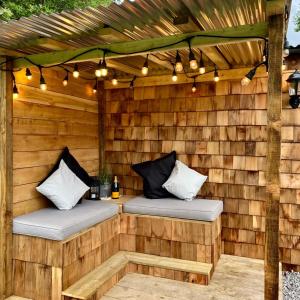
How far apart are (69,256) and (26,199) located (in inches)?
33.2

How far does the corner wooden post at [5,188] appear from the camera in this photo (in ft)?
9.90

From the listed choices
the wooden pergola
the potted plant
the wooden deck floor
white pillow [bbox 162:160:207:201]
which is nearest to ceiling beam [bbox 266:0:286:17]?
the wooden pergola

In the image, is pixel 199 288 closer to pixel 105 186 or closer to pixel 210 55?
pixel 105 186

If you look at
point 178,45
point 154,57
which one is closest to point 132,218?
point 154,57

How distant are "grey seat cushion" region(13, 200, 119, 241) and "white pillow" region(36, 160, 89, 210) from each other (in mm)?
95

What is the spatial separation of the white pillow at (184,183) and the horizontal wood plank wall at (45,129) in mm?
1281

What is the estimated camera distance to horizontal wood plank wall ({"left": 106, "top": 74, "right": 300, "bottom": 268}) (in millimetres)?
3787

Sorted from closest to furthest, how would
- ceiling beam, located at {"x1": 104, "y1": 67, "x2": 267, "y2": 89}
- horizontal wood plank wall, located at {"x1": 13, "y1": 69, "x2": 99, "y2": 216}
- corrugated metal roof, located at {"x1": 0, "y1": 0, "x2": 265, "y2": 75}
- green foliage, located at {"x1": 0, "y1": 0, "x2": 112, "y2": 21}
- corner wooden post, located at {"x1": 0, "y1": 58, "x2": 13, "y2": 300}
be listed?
corrugated metal roof, located at {"x1": 0, "y1": 0, "x2": 265, "y2": 75} < corner wooden post, located at {"x1": 0, "y1": 58, "x2": 13, "y2": 300} < horizontal wood plank wall, located at {"x1": 13, "y1": 69, "x2": 99, "y2": 216} < ceiling beam, located at {"x1": 104, "y1": 67, "x2": 267, "y2": 89} < green foliage, located at {"x1": 0, "y1": 0, "x2": 112, "y2": 21}

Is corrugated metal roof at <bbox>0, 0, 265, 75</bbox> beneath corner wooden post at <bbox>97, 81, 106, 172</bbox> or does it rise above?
above

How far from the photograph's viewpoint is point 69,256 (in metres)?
2.93

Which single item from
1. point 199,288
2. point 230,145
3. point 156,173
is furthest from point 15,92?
point 199,288

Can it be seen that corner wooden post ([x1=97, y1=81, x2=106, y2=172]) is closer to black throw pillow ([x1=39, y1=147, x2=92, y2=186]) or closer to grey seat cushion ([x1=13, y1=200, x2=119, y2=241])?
black throw pillow ([x1=39, y1=147, x2=92, y2=186])

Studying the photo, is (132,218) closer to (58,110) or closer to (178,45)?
(58,110)

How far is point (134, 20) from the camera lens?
2311 millimetres
